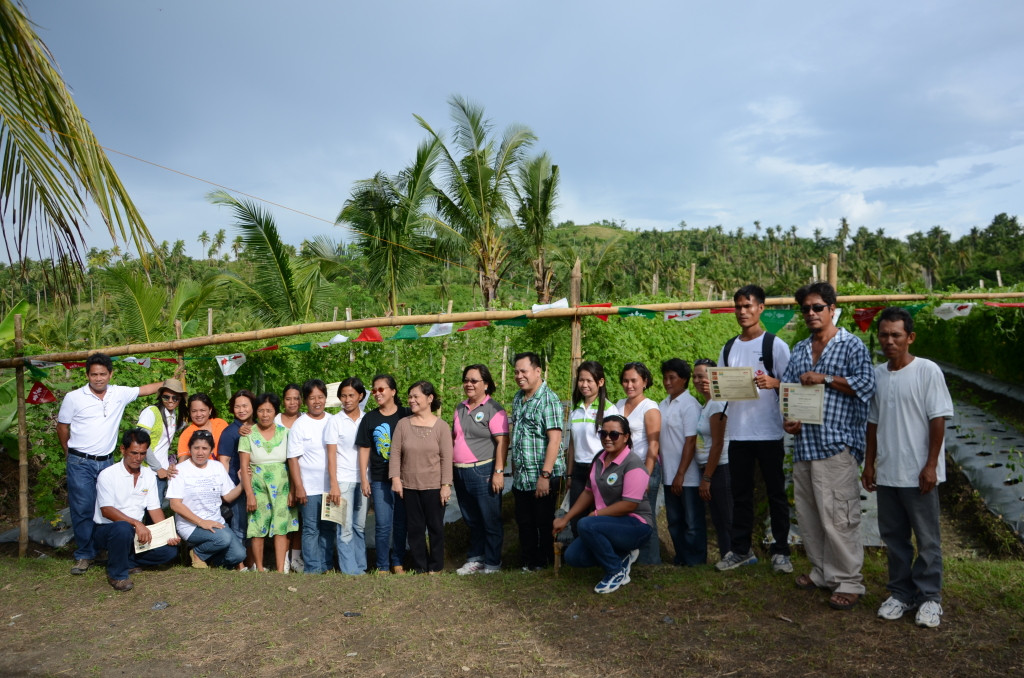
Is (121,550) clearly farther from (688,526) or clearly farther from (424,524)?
(688,526)

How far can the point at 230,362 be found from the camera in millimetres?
7859

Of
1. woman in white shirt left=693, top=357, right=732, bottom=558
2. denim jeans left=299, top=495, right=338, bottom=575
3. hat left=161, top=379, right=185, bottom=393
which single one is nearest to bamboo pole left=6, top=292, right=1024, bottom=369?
hat left=161, top=379, right=185, bottom=393

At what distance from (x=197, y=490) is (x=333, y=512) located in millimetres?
1168

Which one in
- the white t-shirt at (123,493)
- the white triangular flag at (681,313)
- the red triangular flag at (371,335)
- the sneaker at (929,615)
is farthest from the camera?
the red triangular flag at (371,335)


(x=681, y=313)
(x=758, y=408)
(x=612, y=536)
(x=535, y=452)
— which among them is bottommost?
(x=612, y=536)

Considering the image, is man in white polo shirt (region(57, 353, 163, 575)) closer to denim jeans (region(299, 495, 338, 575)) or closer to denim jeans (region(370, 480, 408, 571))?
denim jeans (region(299, 495, 338, 575))

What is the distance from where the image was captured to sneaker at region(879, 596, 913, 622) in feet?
12.5

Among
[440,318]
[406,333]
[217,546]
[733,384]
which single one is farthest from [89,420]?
[733,384]

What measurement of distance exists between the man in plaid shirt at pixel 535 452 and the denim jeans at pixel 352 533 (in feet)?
4.63

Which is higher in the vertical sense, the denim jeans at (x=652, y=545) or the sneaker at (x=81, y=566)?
the denim jeans at (x=652, y=545)

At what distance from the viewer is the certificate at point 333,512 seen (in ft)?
18.7

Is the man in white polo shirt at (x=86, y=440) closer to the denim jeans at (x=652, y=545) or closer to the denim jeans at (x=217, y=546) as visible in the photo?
the denim jeans at (x=217, y=546)

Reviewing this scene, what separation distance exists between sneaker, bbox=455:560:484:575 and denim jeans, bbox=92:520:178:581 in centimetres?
A: 241

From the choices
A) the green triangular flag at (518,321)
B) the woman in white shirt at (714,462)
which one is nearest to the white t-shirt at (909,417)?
the woman in white shirt at (714,462)
